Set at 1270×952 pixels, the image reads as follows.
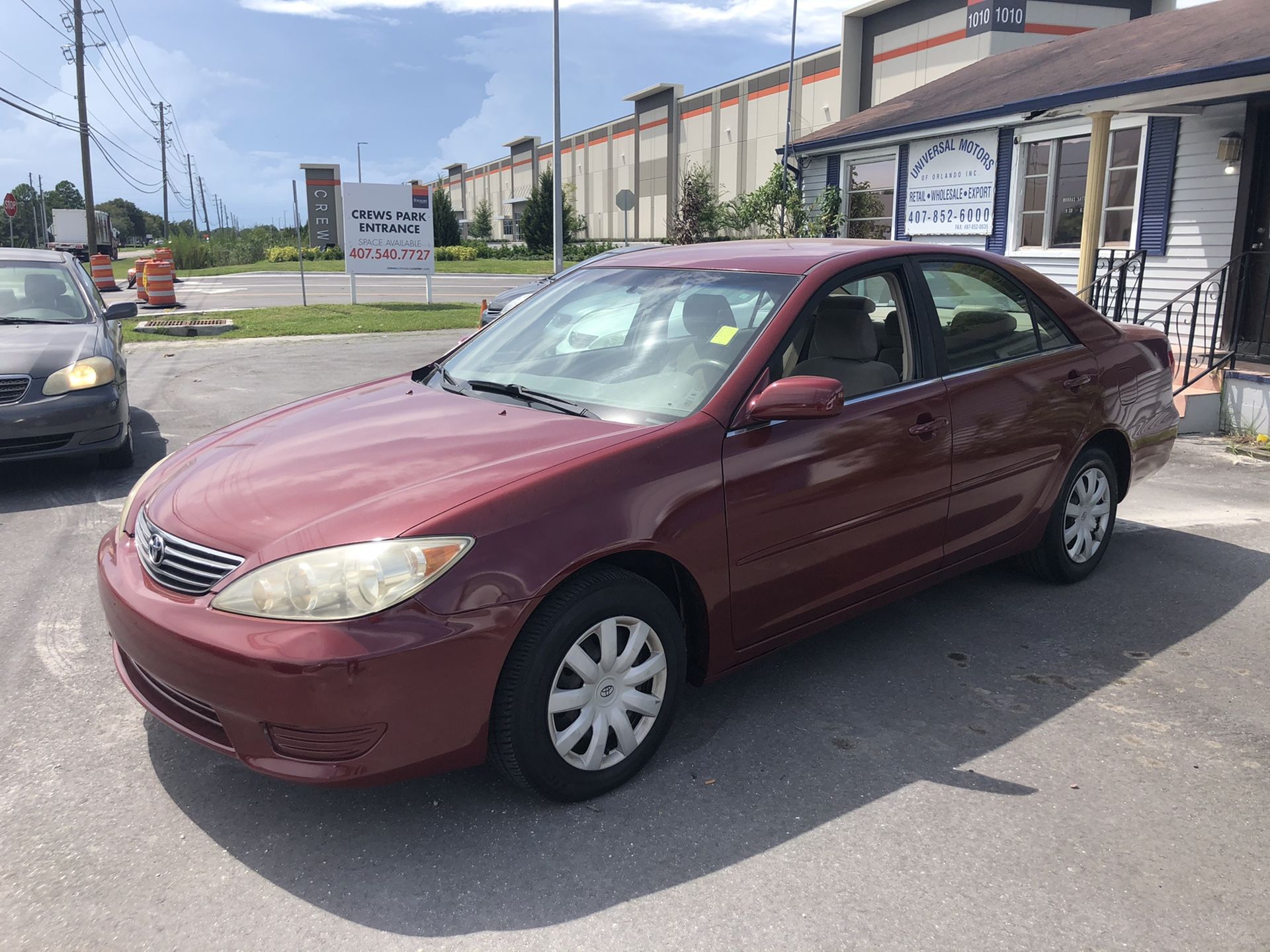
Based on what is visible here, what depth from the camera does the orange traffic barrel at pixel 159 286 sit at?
21688 mm

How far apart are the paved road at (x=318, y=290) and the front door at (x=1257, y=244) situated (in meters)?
18.5

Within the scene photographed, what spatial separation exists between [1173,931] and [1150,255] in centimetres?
1059

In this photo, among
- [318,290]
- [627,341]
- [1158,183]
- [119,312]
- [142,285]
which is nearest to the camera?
[627,341]

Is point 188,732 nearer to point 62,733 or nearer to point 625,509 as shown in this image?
point 62,733

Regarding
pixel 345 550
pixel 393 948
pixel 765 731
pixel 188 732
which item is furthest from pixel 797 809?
pixel 188 732

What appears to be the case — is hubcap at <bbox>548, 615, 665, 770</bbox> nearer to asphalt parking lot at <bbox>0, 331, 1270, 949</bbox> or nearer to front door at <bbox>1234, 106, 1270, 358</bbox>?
asphalt parking lot at <bbox>0, 331, 1270, 949</bbox>

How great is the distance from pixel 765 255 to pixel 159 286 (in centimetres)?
2101

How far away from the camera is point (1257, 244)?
10.3 m

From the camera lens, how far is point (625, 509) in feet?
9.62

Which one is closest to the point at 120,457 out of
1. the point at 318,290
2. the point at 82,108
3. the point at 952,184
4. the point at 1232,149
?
the point at 1232,149

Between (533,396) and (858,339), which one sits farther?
(858,339)

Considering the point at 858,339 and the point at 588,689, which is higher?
the point at 858,339

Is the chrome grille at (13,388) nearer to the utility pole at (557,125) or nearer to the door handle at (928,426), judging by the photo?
the door handle at (928,426)

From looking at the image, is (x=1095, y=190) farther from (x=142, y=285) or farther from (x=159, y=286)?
(x=142, y=285)
